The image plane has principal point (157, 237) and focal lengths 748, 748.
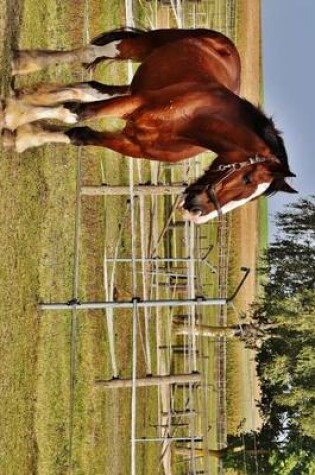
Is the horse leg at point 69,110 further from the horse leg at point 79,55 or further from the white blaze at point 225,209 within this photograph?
the white blaze at point 225,209

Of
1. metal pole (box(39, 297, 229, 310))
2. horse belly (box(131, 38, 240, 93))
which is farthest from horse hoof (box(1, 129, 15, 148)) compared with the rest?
metal pole (box(39, 297, 229, 310))

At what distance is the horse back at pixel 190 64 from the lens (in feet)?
18.8

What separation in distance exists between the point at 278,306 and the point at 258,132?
8706mm

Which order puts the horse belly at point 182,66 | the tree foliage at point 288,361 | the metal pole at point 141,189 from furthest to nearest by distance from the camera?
1. the tree foliage at point 288,361
2. the metal pole at point 141,189
3. the horse belly at point 182,66

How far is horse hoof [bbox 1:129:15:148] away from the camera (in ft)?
20.4

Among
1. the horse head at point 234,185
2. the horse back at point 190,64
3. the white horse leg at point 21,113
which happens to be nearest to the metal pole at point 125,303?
the white horse leg at point 21,113

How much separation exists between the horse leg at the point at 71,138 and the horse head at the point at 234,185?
3.82ft

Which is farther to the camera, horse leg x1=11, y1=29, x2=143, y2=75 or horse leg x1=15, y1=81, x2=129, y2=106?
horse leg x1=11, y1=29, x2=143, y2=75

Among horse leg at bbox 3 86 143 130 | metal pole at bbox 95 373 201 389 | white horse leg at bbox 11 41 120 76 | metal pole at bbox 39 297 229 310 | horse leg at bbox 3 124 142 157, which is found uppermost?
white horse leg at bbox 11 41 120 76

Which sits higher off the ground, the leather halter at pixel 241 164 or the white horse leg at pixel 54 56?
the white horse leg at pixel 54 56

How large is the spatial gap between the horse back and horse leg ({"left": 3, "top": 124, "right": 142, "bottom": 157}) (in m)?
0.42

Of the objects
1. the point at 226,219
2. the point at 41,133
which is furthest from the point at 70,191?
the point at 226,219

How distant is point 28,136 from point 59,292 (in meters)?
3.21

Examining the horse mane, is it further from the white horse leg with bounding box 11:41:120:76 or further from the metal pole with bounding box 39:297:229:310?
the metal pole with bounding box 39:297:229:310
